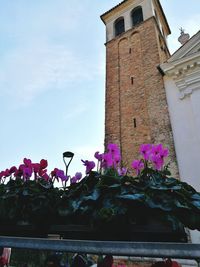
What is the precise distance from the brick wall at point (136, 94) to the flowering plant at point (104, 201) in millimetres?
5493

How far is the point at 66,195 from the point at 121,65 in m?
9.72

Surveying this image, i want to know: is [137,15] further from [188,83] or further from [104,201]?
[104,201]

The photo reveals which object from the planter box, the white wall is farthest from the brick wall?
the planter box

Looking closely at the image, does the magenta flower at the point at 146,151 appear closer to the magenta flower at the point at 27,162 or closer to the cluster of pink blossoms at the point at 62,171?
the cluster of pink blossoms at the point at 62,171

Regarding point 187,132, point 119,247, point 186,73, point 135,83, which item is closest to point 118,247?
point 119,247

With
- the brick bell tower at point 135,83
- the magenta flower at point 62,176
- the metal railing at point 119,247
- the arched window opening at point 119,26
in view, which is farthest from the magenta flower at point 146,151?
the arched window opening at point 119,26

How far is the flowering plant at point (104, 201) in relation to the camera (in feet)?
4.33

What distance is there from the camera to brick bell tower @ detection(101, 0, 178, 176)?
7836 millimetres

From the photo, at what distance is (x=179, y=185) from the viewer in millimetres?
1533

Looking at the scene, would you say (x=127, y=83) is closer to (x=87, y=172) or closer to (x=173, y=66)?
(x=173, y=66)

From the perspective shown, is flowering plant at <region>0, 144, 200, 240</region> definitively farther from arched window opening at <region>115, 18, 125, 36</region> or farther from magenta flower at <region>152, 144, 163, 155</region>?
arched window opening at <region>115, 18, 125, 36</region>

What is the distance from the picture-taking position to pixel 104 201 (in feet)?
4.62

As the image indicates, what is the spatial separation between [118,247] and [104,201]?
499 mm

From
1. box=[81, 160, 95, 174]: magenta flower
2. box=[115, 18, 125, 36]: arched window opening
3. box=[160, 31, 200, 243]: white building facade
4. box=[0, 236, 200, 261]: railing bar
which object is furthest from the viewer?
box=[115, 18, 125, 36]: arched window opening
